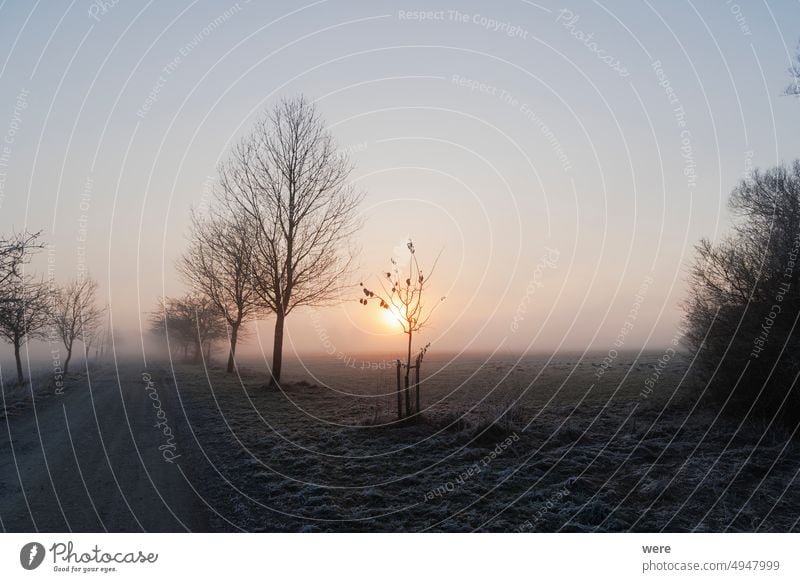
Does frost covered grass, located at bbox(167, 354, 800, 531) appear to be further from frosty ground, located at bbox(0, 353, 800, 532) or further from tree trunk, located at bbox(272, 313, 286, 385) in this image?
tree trunk, located at bbox(272, 313, 286, 385)

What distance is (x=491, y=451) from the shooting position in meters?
11.6

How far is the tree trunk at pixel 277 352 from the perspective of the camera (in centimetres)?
2363

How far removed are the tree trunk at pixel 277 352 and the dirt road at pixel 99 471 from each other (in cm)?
611

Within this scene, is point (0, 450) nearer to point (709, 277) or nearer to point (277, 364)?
point (277, 364)

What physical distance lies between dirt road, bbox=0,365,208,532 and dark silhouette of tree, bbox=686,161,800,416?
47.2ft

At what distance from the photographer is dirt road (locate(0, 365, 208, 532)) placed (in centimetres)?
777

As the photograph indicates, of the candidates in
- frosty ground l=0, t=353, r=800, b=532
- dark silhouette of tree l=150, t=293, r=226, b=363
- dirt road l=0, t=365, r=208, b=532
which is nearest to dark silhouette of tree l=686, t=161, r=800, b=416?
frosty ground l=0, t=353, r=800, b=532

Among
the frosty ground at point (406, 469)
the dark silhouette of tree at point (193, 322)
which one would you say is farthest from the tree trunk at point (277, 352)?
the dark silhouette of tree at point (193, 322)

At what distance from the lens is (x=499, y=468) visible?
34.1 feet

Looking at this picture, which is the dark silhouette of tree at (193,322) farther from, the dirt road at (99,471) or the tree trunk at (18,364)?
the dirt road at (99,471)
